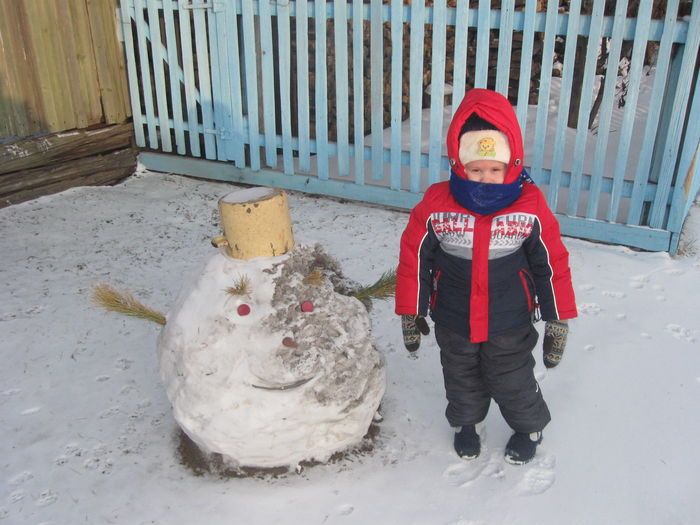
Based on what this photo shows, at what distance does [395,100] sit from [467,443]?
304 cm

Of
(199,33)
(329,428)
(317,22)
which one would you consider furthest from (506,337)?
(199,33)

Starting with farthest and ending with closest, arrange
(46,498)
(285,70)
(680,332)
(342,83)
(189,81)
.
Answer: (189,81) → (285,70) → (342,83) → (680,332) → (46,498)

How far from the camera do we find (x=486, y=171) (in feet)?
8.08

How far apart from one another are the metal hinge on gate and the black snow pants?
3893 millimetres

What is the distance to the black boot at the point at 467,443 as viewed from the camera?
2910mm

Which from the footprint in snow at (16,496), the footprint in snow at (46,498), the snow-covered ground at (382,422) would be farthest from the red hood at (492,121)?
the footprint in snow at (16,496)

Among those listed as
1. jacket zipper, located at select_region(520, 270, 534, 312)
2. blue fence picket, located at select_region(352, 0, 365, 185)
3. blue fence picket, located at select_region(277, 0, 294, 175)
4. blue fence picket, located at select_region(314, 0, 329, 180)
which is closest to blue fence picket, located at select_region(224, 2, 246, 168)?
Result: blue fence picket, located at select_region(277, 0, 294, 175)

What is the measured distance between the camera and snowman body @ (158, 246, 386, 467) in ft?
8.26

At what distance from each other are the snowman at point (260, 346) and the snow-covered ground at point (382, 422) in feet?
1.01

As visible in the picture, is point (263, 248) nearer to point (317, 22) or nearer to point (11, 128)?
point (317, 22)

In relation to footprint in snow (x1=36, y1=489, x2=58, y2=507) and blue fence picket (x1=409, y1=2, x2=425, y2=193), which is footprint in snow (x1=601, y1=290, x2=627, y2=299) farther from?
footprint in snow (x1=36, y1=489, x2=58, y2=507)

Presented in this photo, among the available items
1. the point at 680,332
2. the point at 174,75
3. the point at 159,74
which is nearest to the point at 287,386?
the point at 680,332

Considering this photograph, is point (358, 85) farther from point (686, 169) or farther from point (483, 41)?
point (686, 169)

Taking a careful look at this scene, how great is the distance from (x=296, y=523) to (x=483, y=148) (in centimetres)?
156
